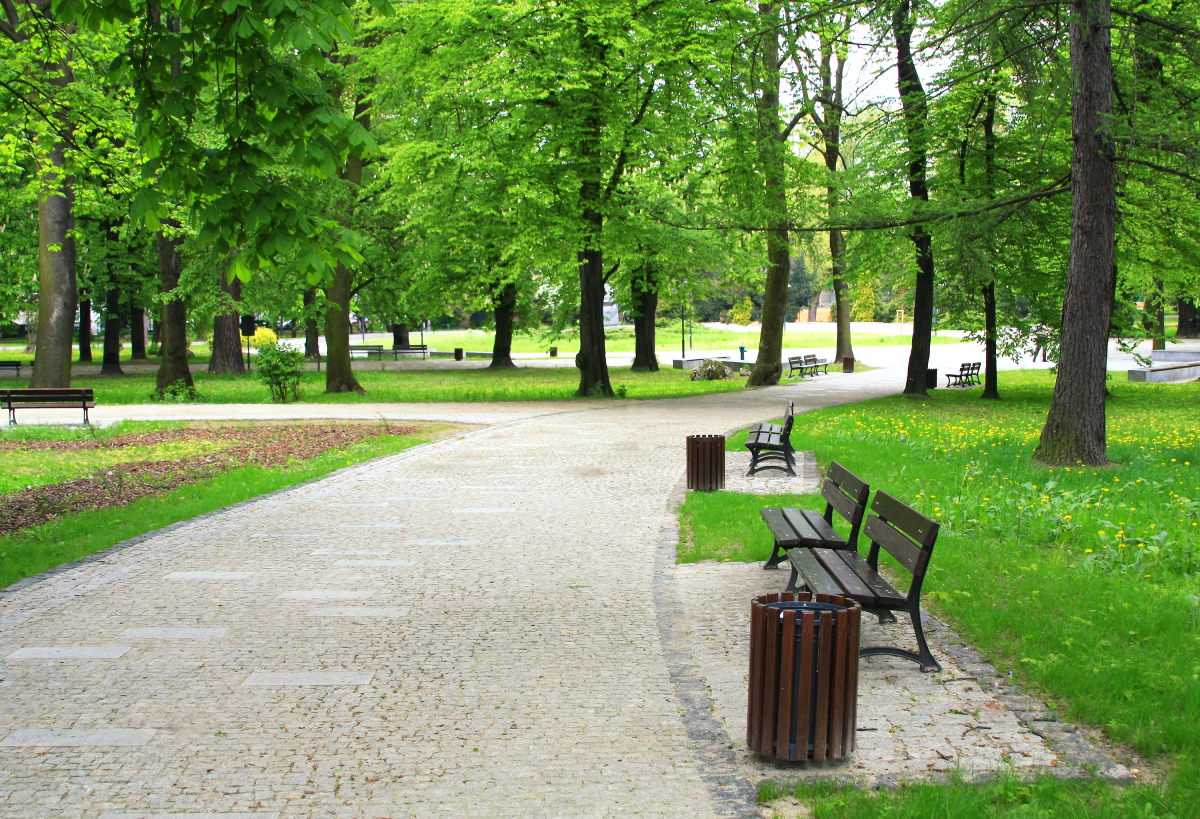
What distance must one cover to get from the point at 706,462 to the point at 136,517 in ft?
19.7

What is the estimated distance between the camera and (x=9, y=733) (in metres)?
4.31

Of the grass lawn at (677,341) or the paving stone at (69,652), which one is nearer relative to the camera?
the paving stone at (69,652)

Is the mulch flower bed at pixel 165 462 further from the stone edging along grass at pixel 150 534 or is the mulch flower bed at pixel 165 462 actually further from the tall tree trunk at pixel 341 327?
the tall tree trunk at pixel 341 327

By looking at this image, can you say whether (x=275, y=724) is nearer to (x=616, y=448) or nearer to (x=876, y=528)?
(x=876, y=528)

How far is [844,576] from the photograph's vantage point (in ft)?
17.2

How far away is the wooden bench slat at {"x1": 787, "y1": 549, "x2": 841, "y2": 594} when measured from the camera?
489cm

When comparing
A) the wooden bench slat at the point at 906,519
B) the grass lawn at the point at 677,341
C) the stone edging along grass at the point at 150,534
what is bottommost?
the stone edging along grass at the point at 150,534

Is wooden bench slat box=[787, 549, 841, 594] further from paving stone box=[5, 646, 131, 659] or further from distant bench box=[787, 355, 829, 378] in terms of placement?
distant bench box=[787, 355, 829, 378]

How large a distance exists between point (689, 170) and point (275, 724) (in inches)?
769

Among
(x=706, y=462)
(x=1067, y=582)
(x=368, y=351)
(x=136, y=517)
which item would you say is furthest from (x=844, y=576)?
Answer: (x=368, y=351)

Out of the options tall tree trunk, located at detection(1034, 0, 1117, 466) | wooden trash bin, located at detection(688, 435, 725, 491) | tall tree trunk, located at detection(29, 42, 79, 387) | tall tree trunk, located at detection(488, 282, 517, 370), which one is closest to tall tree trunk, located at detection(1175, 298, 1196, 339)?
tall tree trunk, located at detection(488, 282, 517, 370)

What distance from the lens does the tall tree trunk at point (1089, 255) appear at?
10562 millimetres

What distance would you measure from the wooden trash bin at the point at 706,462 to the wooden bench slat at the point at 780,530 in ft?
9.85

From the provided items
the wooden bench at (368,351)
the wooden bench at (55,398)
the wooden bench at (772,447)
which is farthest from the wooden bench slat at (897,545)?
the wooden bench at (368,351)
